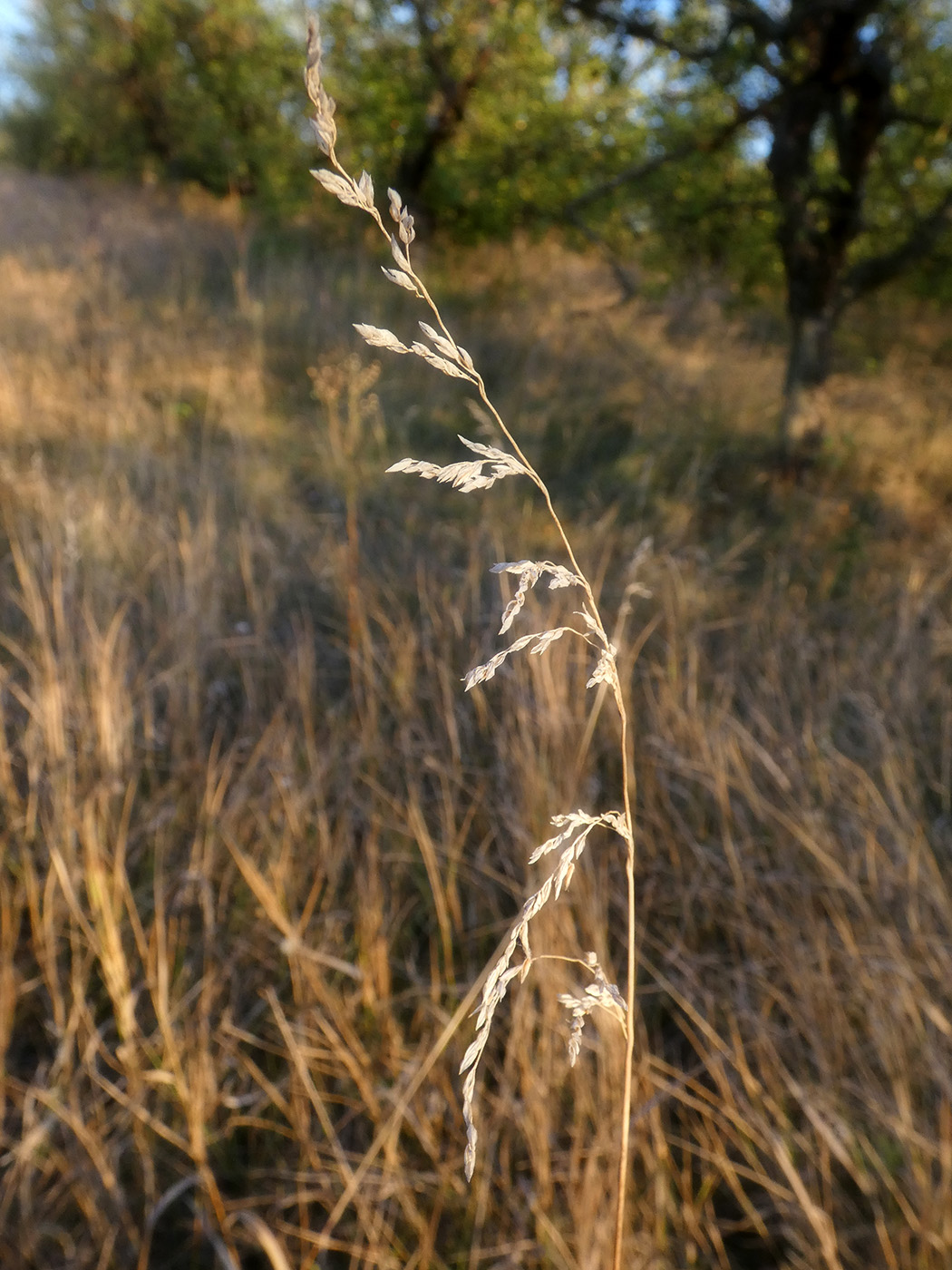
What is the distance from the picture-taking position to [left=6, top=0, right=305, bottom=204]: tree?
7988mm

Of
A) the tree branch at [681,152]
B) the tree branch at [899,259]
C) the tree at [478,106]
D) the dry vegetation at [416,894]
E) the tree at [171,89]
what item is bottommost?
the dry vegetation at [416,894]

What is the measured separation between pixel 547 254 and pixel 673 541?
544 cm

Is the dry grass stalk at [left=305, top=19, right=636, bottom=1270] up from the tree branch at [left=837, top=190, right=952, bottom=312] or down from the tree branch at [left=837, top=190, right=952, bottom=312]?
down

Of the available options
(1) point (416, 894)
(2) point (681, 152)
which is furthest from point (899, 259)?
(1) point (416, 894)

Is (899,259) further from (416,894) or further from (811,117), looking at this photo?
(416,894)

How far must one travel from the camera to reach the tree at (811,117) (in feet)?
13.2

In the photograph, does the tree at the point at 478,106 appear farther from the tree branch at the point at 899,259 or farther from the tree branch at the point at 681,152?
the tree branch at the point at 899,259

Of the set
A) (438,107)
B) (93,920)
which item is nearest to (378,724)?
(93,920)

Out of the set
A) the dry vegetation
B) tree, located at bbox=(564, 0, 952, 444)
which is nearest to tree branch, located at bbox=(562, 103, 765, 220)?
tree, located at bbox=(564, 0, 952, 444)

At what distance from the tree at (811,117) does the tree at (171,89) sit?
11.5ft

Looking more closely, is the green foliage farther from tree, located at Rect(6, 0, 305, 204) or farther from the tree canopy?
tree, located at Rect(6, 0, 305, 204)

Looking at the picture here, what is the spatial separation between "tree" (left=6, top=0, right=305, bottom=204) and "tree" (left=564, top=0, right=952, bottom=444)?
3.52 m

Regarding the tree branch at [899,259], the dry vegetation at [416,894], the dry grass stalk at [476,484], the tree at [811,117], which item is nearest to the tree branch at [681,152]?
the tree at [811,117]

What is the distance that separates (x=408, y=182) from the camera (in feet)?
24.9
